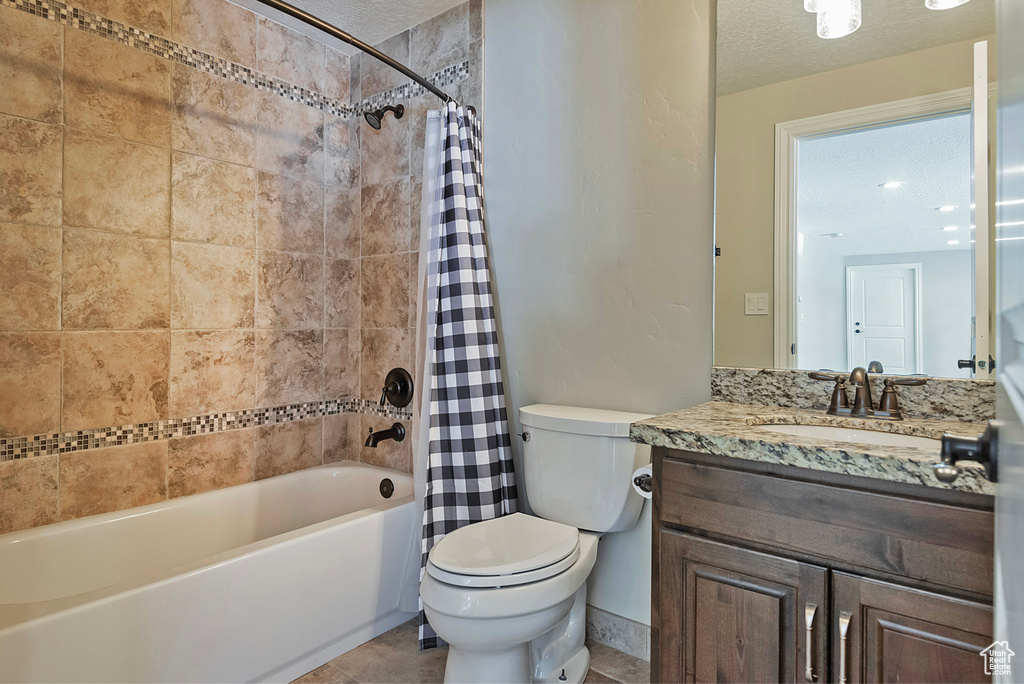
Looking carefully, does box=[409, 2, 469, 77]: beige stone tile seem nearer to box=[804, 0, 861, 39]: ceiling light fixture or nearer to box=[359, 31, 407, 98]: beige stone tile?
box=[359, 31, 407, 98]: beige stone tile

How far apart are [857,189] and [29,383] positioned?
2530 mm

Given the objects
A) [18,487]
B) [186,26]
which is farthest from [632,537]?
[186,26]

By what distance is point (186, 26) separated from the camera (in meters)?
2.18

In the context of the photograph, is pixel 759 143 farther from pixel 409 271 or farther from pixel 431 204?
pixel 409 271

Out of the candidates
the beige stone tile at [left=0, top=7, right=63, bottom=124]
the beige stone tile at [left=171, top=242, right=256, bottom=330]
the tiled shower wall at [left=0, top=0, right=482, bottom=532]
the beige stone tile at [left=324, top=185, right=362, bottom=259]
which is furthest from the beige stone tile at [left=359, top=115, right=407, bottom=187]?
the beige stone tile at [left=0, top=7, right=63, bottom=124]

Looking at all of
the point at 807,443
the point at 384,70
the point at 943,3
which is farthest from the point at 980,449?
the point at 384,70

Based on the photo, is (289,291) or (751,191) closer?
(751,191)

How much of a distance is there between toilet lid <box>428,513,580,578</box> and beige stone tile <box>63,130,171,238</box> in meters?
1.57

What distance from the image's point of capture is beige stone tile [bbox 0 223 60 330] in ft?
5.78

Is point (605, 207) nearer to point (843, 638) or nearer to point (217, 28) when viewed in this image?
point (843, 638)

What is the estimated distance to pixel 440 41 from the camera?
2451 mm

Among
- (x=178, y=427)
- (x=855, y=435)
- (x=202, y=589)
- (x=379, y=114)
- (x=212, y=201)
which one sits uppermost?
(x=379, y=114)

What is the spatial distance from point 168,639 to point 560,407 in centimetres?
131

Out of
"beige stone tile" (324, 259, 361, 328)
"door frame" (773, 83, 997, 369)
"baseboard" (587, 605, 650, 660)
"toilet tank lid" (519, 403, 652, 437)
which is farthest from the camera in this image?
"beige stone tile" (324, 259, 361, 328)
